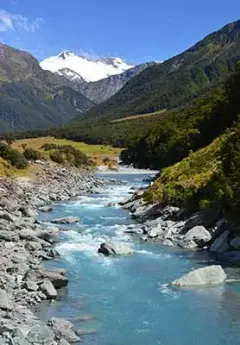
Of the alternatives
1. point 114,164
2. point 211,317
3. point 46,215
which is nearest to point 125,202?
point 46,215

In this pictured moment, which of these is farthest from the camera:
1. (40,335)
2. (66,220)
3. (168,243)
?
(66,220)

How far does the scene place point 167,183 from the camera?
64.7m

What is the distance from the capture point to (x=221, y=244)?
141 ft

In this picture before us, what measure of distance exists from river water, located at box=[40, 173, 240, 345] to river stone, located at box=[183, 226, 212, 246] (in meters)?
2.39

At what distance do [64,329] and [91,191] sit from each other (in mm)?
64201

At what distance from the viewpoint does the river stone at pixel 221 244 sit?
42.3m

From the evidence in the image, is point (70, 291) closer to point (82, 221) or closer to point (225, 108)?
point (82, 221)

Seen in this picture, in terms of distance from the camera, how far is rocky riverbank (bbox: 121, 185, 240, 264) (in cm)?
4256

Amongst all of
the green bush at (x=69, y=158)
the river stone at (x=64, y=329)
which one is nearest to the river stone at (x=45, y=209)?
the river stone at (x=64, y=329)

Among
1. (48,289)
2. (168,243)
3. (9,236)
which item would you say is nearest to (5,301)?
(48,289)

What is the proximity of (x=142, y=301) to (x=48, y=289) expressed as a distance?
509cm

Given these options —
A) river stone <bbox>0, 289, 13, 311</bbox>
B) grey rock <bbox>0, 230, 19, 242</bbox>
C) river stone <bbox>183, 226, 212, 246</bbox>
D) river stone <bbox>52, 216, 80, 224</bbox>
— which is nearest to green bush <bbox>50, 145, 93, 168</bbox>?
river stone <bbox>52, 216, 80, 224</bbox>

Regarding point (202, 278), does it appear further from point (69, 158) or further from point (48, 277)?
point (69, 158)

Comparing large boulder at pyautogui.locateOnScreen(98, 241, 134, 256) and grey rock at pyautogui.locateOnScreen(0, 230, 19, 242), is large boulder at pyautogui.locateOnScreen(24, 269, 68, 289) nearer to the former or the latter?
large boulder at pyautogui.locateOnScreen(98, 241, 134, 256)
